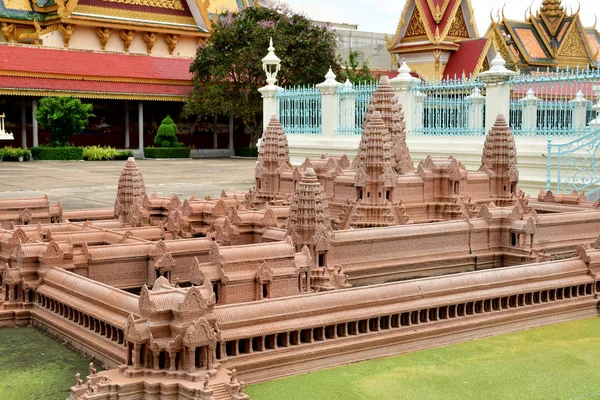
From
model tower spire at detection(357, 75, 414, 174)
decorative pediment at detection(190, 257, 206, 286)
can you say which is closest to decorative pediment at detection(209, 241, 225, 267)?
decorative pediment at detection(190, 257, 206, 286)

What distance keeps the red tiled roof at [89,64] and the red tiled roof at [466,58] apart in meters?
13.8

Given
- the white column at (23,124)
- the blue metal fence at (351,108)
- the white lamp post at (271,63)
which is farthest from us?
the white column at (23,124)

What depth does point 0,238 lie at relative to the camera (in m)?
11.3

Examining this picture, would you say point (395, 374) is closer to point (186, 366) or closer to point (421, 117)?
point (186, 366)

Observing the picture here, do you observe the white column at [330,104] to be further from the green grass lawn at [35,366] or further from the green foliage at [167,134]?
the green grass lawn at [35,366]

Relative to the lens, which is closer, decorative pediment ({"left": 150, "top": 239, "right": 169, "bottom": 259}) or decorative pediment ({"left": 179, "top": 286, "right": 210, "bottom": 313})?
decorative pediment ({"left": 179, "top": 286, "right": 210, "bottom": 313})

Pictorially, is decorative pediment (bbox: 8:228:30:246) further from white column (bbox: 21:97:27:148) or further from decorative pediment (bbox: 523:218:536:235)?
white column (bbox: 21:97:27:148)

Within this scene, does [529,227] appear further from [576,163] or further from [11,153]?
[11,153]

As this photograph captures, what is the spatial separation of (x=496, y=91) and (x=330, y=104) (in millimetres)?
6101

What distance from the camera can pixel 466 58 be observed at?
45.9 meters

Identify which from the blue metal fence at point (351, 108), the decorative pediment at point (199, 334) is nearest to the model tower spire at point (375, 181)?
the decorative pediment at point (199, 334)

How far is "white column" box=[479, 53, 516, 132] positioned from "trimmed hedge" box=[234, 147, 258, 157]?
22.5m

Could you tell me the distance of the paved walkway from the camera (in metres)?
23.3

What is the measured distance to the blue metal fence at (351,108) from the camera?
26.1 meters
